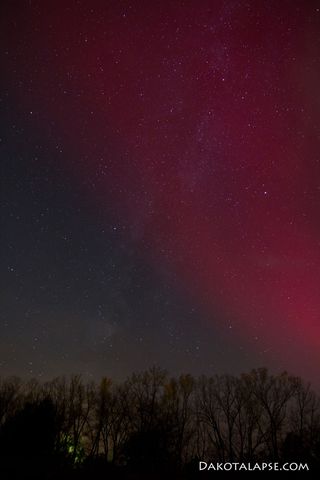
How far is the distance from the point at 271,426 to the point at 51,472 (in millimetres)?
27642

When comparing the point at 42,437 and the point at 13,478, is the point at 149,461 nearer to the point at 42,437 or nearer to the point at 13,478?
the point at 42,437

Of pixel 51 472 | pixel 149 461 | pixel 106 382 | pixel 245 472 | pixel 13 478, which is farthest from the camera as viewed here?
pixel 106 382

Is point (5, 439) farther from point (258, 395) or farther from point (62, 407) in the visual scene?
point (258, 395)

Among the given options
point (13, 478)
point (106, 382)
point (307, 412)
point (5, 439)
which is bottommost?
point (13, 478)

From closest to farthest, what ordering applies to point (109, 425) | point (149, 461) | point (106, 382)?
1. point (149, 461)
2. point (109, 425)
3. point (106, 382)

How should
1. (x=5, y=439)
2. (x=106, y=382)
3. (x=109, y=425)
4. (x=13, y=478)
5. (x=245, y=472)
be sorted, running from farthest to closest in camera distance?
(x=106, y=382)
(x=109, y=425)
(x=5, y=439)
(x=245, y=472)
(x=13, y=478)

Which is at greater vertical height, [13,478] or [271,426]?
[271,426]

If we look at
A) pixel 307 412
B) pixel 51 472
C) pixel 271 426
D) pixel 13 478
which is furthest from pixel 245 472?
pixel 13 478

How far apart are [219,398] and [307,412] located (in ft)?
33.8

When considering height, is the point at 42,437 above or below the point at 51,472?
above

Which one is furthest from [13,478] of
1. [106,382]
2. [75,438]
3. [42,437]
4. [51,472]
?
[106,382]

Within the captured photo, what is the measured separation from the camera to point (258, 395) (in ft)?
150

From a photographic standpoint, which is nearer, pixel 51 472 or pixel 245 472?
pixel 51 472

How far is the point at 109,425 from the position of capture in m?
48.2
